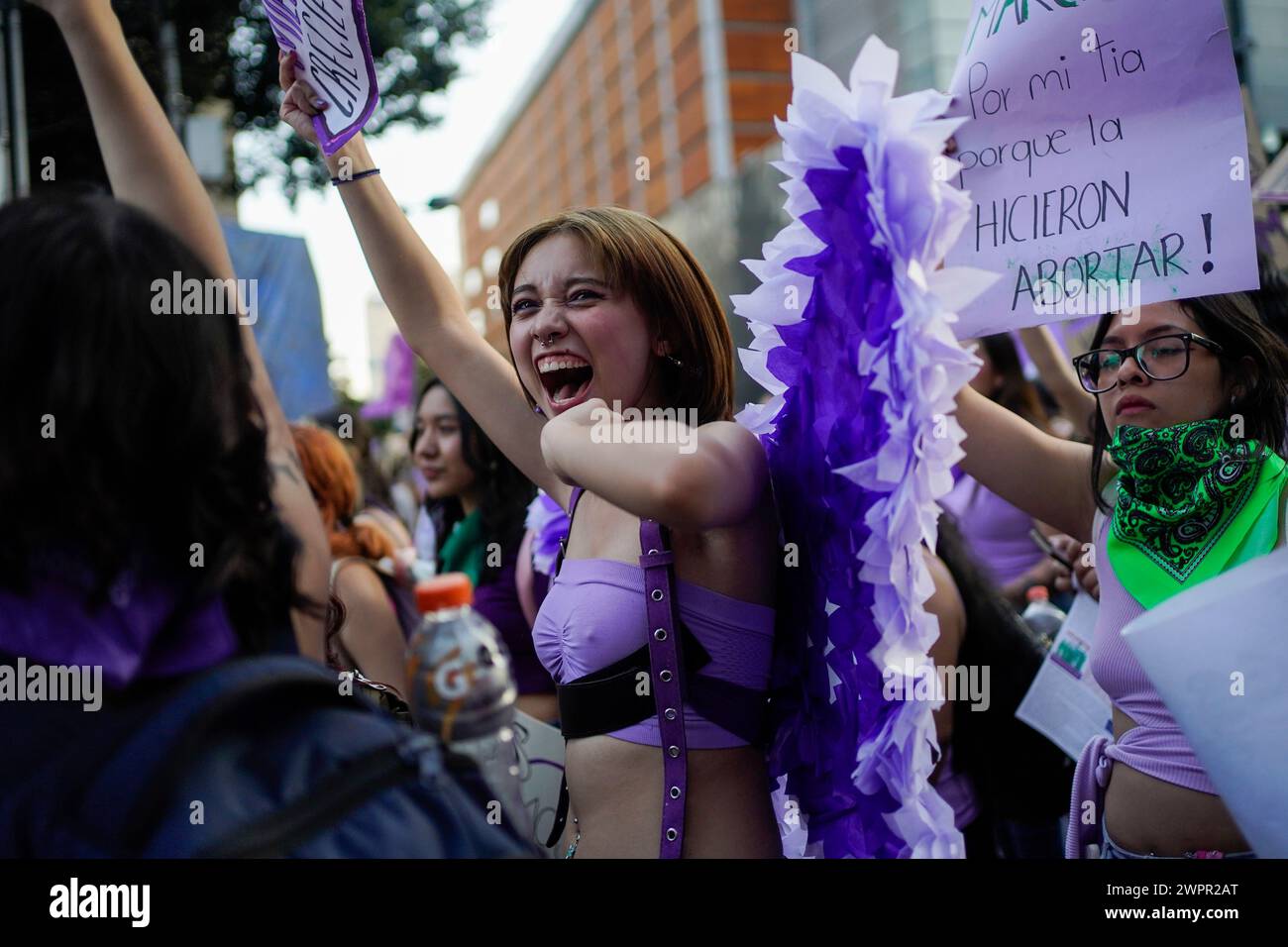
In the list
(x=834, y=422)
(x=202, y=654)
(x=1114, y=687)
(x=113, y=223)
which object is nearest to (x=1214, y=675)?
(x=1114, y=687)

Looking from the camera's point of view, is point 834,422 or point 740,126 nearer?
point 834,422

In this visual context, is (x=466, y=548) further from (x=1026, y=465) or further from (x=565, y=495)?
(x=1026, y=465)

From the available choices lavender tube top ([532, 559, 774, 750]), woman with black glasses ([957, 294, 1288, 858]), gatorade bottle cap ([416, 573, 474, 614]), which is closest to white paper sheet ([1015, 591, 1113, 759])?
woman with black glasses ([957, 294, 1288, 858])

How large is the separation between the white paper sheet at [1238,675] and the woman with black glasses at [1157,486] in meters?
0.27

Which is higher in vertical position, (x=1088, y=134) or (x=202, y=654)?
(x=1088, y=134)

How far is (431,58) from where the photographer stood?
396 cm

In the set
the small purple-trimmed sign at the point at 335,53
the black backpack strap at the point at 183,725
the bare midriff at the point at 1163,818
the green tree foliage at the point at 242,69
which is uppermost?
the green tree foliage at the point at 242,69

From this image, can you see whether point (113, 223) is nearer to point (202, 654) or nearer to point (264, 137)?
point (202, 654)

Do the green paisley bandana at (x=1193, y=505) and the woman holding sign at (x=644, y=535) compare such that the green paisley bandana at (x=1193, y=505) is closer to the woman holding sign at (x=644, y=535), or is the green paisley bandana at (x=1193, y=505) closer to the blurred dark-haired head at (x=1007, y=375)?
the woman holding sign at (x=644, y=535)

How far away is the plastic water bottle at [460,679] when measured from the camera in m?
0.92

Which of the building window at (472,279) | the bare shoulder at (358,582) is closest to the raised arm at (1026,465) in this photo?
the bare shoulder at (358,582)

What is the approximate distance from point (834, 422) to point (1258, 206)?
2113 millimetres

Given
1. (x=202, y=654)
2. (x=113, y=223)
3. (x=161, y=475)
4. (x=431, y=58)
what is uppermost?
(x=431, y=58)

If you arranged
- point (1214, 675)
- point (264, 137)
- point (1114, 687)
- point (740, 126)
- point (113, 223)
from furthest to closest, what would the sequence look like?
point (740, 126)
point (264, 137)
point (1114, 687)
point (1214, 675)
point (113, 223)
